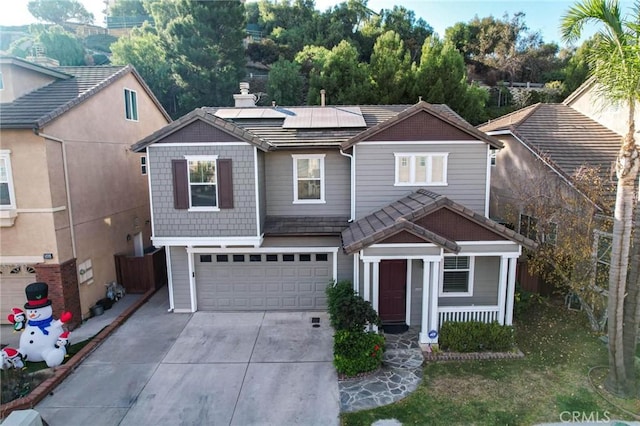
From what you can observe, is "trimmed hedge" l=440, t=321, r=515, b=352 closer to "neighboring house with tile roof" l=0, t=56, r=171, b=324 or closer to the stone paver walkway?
the stone paver walkway

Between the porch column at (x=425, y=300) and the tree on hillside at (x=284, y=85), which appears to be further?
the tree on hillside at (x=284, y=85)

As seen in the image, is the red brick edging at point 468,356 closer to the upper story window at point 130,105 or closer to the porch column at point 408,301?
the porch column at point 408,301

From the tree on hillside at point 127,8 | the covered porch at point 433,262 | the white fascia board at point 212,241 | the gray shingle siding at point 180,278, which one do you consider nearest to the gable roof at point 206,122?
the white fascia board at point 212,241

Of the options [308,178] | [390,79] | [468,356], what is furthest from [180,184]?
[390,79]

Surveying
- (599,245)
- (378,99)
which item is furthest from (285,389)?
(378,99)

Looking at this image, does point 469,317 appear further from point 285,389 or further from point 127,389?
point 127,389

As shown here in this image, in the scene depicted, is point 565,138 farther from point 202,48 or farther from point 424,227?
point 202,48
